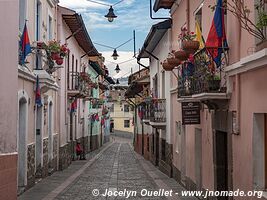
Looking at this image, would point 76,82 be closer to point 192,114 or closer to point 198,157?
point 198,157

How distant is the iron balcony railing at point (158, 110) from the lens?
71.4ft

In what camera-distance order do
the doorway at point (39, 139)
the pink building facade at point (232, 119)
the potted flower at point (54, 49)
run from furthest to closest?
the doorway at point (39, 139) < the potted flower at point (54, 49) < the pink building facade at point (232, 119)

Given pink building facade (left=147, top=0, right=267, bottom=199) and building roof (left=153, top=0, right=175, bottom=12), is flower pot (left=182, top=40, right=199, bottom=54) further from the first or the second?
building roof (left=153, top=0, right=175, bottom=12)

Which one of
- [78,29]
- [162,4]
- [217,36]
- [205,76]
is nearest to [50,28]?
[162,4]

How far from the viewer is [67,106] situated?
2495 centimetres

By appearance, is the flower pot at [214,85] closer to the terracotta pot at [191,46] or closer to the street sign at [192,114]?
the terracotta pot at [191,46]

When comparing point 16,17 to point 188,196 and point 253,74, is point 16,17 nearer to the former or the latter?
point 253,74

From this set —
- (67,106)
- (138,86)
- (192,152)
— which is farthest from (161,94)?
(138,86)

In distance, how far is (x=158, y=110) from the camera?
2234 cm

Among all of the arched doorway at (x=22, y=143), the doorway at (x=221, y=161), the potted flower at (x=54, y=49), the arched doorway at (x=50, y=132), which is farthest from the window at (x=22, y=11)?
the doorway at (x=221, y=161)

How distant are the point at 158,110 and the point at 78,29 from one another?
667 centimetres

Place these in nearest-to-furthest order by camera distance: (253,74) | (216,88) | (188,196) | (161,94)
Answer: (253,74), (216,88), (188,196), (161,94)

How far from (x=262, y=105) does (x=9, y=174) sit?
6031 millimetres

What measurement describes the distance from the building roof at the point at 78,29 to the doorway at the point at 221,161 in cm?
1333
